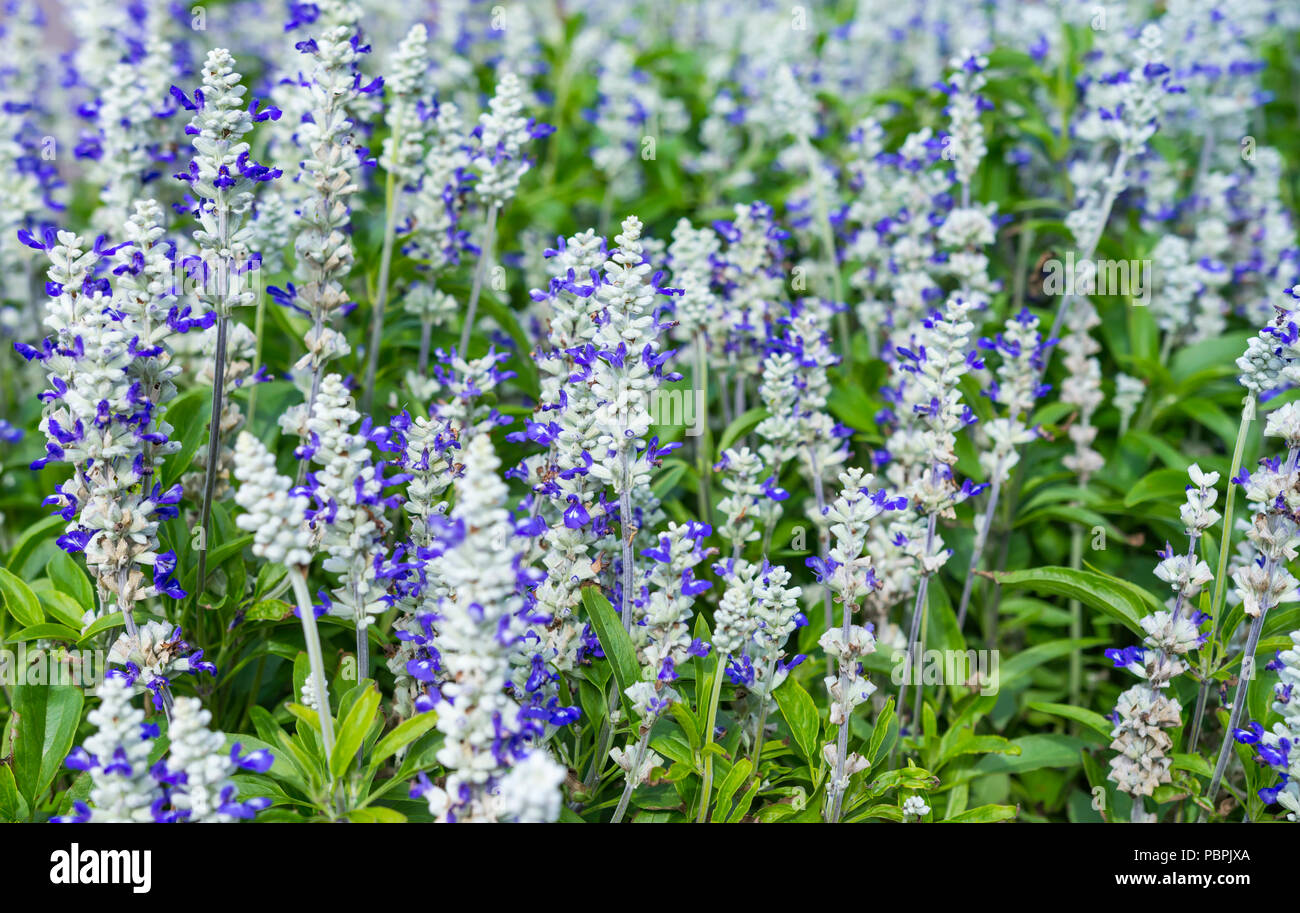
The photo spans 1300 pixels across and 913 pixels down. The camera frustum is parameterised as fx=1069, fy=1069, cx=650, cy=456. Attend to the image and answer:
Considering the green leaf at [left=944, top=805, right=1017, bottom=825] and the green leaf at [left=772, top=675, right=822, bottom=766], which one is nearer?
the green leaf at [left=772, top=675, right=822, bottom=766]

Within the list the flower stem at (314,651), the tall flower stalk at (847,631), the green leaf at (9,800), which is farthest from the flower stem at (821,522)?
the green leaf at (9,800)

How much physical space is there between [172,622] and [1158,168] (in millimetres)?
5864

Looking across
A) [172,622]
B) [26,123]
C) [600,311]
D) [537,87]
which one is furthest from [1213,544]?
[26,123]

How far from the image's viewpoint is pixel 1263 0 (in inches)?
328

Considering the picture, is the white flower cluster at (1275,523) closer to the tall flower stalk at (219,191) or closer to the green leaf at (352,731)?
the green leaf at (352,731)

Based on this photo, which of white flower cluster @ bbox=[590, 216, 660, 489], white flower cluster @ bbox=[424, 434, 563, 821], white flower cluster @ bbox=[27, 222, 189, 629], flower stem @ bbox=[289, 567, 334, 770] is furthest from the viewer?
white flower cluster @ bbox=[590, 216, 660, 489]

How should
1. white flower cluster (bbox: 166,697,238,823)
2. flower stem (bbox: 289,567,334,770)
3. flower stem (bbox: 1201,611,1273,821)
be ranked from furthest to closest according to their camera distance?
flower stem (bbox: 1201,611,1273,821) → flower stem (bbox: 289,567,334,770) → white flower cluster (bbox: 166,697,238,823)

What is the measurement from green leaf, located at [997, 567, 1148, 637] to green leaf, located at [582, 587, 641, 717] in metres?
1.47

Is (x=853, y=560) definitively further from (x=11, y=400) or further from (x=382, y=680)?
(x=11, y=400)

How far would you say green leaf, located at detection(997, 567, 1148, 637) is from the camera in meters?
3.81

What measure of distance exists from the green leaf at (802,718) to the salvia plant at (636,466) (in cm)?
2

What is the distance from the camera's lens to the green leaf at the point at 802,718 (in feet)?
12.0

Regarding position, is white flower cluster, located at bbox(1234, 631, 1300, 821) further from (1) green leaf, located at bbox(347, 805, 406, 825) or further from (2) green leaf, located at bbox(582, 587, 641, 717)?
(1) green leaf, located at bbox(347, 805, 406, 825)

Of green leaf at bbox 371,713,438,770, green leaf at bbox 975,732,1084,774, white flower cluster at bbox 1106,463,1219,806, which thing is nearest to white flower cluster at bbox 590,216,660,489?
green leaf at bbox 371,713,438,770
